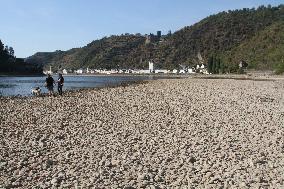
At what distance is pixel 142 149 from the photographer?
12.5m

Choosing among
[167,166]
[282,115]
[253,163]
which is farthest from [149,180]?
[282,115]

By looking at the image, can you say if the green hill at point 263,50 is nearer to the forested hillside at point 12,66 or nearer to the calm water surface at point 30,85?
the calm water surface at point 30,85

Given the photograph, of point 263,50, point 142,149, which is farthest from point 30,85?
point 263,50

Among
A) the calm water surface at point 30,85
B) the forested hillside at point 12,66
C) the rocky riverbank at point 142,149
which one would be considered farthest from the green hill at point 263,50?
the rocky riverbank at point 142,149

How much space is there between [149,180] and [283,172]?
3039mm

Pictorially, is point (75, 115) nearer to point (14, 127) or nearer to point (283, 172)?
point (14, 127)

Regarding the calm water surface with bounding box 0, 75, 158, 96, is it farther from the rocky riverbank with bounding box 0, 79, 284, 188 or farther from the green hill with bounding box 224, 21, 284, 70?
the green hill with bounding box 224, 21, 284, 70

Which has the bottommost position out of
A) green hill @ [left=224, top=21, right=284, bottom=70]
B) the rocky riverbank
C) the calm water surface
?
the calm water surface

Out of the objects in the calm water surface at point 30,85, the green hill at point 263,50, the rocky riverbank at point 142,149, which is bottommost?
the calm water surface at point 30,85

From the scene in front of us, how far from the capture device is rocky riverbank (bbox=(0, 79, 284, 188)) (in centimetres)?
970

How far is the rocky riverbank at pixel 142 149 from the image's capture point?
9703 mm

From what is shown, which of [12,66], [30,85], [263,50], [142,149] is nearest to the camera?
[142,149]

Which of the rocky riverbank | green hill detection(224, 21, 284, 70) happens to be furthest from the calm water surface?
green hill detection(224, 21, 284, 70)

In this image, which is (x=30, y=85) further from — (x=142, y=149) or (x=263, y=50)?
(x=263, y=50)
